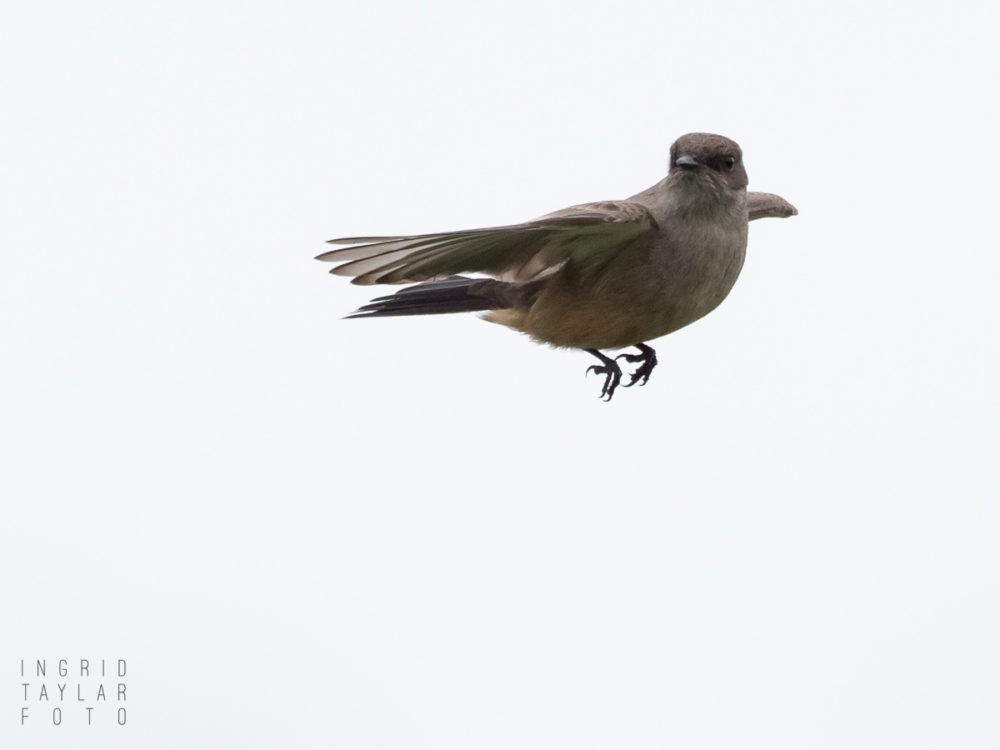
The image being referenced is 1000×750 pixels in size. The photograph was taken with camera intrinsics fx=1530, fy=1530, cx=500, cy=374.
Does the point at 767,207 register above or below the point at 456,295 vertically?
above

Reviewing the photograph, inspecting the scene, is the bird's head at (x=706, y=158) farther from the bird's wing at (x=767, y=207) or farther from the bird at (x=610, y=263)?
the bird's wing at (x=767, y=207)

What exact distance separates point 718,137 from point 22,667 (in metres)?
5.83

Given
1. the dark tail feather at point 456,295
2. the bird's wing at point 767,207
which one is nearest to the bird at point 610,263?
the dark tail feather at point 456,295

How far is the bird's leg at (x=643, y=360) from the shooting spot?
29.3 ft

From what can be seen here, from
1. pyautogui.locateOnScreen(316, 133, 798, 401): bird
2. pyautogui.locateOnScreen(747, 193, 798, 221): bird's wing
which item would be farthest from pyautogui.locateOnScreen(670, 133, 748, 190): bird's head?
pyautogui.locateOnScreen(747, 193, 798, 221): bird's wing

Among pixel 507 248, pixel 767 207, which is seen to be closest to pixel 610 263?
pixel 507 248

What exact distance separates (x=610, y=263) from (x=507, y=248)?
58cm

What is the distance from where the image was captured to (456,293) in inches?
327

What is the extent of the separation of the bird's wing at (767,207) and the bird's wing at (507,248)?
143 cm

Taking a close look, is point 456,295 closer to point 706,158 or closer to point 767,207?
point 706,158

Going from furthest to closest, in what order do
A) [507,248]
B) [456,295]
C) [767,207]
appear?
1. [767,207]
2. [456,295]
3. [507,248]

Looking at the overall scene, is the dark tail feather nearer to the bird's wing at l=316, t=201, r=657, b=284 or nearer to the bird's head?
the bird's wing at l=316, t=201, r=657, b=284

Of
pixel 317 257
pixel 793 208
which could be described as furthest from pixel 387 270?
pixel 793 208

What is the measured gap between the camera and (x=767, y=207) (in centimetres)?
904
